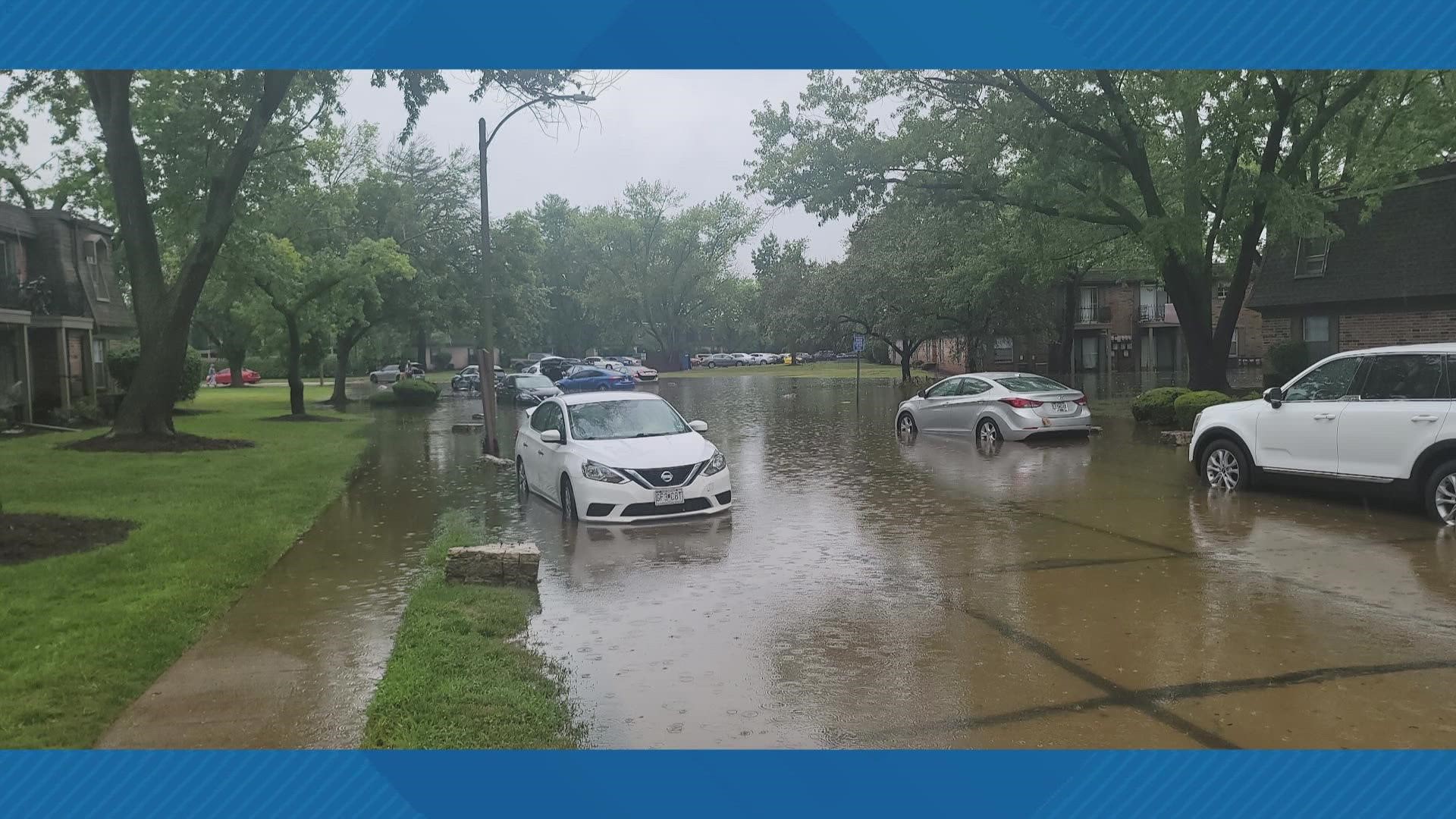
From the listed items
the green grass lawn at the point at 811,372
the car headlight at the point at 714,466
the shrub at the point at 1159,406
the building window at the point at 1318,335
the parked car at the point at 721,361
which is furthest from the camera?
the parked car at the point at 721,361

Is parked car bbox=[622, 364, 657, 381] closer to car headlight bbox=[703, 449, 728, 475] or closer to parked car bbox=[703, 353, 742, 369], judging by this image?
parked car bbox=[703, 353, 742, 369]

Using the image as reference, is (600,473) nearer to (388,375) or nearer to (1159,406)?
(1159,406)

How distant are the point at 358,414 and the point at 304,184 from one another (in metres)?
7.72

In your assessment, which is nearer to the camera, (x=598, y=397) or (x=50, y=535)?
(x=50, y=535)

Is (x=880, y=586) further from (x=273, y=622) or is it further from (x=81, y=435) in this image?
(x=81, y=435)

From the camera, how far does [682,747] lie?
17.4 ft

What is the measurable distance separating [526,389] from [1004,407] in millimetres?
24519

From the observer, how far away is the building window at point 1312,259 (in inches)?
1188

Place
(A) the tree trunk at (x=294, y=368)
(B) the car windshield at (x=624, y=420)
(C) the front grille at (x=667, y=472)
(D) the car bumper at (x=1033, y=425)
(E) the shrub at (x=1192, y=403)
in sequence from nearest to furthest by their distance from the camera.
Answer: (C) the front grille at (x=667, y=472), (B) the car windshield at (x=624, y=420), (D) the car bumper at (x=1033, y=425), (E) the shrub at (x=1192, y=403), (A) the tree trunk at (x=294, y=368)

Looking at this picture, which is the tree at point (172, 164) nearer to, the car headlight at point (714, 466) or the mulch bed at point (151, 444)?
the mulch bed at point (151, 444)

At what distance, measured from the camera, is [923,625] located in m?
7.69

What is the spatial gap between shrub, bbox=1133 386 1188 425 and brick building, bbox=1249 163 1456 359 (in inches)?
222

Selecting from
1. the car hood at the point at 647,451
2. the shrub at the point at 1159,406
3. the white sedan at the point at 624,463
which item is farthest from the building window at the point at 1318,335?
the car hood at the point at 647,451

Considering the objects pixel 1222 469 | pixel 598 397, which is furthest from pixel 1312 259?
pixel 598 397
